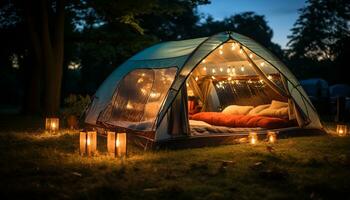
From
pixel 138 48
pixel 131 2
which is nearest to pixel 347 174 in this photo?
pixel 131 2

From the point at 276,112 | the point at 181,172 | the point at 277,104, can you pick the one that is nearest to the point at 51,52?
the point at 277,104

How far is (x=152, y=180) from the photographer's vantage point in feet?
Answer: 17.1

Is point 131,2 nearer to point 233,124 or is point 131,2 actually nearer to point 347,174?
point 233,124

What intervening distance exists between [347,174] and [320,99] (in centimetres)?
1224

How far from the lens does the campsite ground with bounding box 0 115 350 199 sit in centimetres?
461

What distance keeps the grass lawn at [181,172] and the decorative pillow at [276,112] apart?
163 centimetres

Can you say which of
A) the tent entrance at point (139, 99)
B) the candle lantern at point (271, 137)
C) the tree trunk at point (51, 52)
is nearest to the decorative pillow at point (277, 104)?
the candle lantern at point (271, 137)

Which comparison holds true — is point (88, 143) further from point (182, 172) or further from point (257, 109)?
point (257, 109)

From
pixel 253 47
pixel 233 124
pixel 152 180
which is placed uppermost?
pixel 253 47

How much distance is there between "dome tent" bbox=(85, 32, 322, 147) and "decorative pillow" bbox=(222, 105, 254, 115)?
0.65 meters

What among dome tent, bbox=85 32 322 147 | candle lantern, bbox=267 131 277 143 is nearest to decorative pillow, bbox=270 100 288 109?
dome tent, bbox=85 32 322 147

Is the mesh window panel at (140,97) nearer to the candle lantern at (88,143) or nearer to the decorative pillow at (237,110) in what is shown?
the candle lantern at (88,143)

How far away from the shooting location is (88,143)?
6809mm

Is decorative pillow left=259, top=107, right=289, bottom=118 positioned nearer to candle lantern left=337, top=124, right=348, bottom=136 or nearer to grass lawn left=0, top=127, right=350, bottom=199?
candle lantern left=337, top=124, right=348, bottom=136
